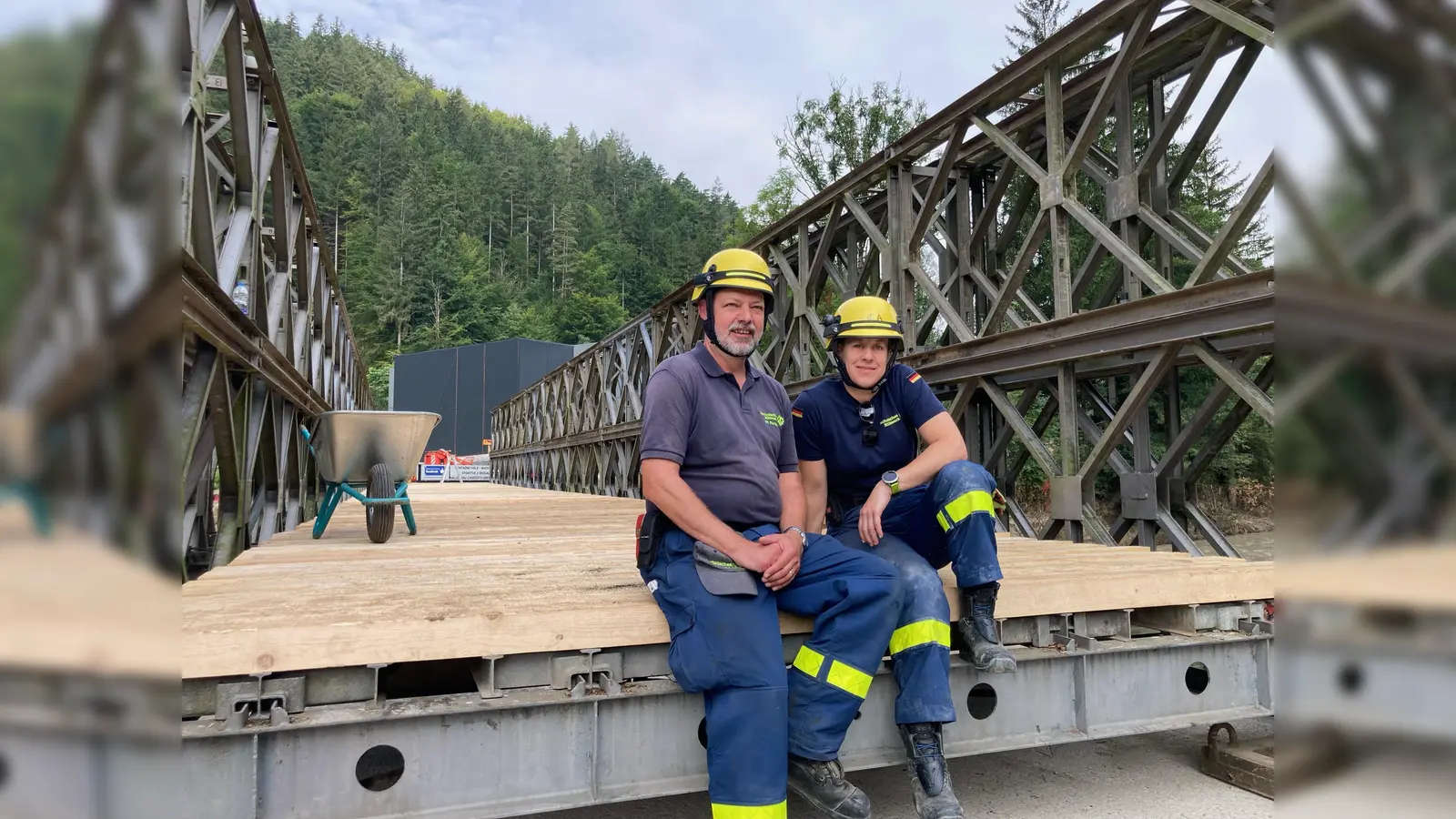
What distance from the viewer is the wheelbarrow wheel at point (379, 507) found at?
13.7 ft

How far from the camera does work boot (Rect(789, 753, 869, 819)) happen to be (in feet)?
7.15

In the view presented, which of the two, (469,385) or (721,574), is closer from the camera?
(721,574)

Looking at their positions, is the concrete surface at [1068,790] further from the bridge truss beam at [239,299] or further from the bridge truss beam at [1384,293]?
the bridge truss beam at [1384,293]

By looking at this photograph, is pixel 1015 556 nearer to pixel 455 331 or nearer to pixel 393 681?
pixel 393 681

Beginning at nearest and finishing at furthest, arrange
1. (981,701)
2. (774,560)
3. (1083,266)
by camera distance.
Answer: (774,560)
(981,701)
(1083,266)

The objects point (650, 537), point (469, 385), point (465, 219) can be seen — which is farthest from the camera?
point (465, 219)

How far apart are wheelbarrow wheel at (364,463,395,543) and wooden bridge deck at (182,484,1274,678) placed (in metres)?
0.11

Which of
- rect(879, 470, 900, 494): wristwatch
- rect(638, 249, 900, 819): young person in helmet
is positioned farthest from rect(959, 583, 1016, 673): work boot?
rect(879, 470, 900, 494): wristwatch

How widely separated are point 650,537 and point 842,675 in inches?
27.6

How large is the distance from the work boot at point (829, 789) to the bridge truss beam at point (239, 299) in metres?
1.96

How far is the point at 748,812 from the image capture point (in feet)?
6.63

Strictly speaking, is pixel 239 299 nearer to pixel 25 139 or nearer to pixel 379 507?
pixel 379 507

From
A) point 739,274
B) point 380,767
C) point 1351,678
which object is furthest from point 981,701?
point 1351,678

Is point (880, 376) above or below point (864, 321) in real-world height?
below
